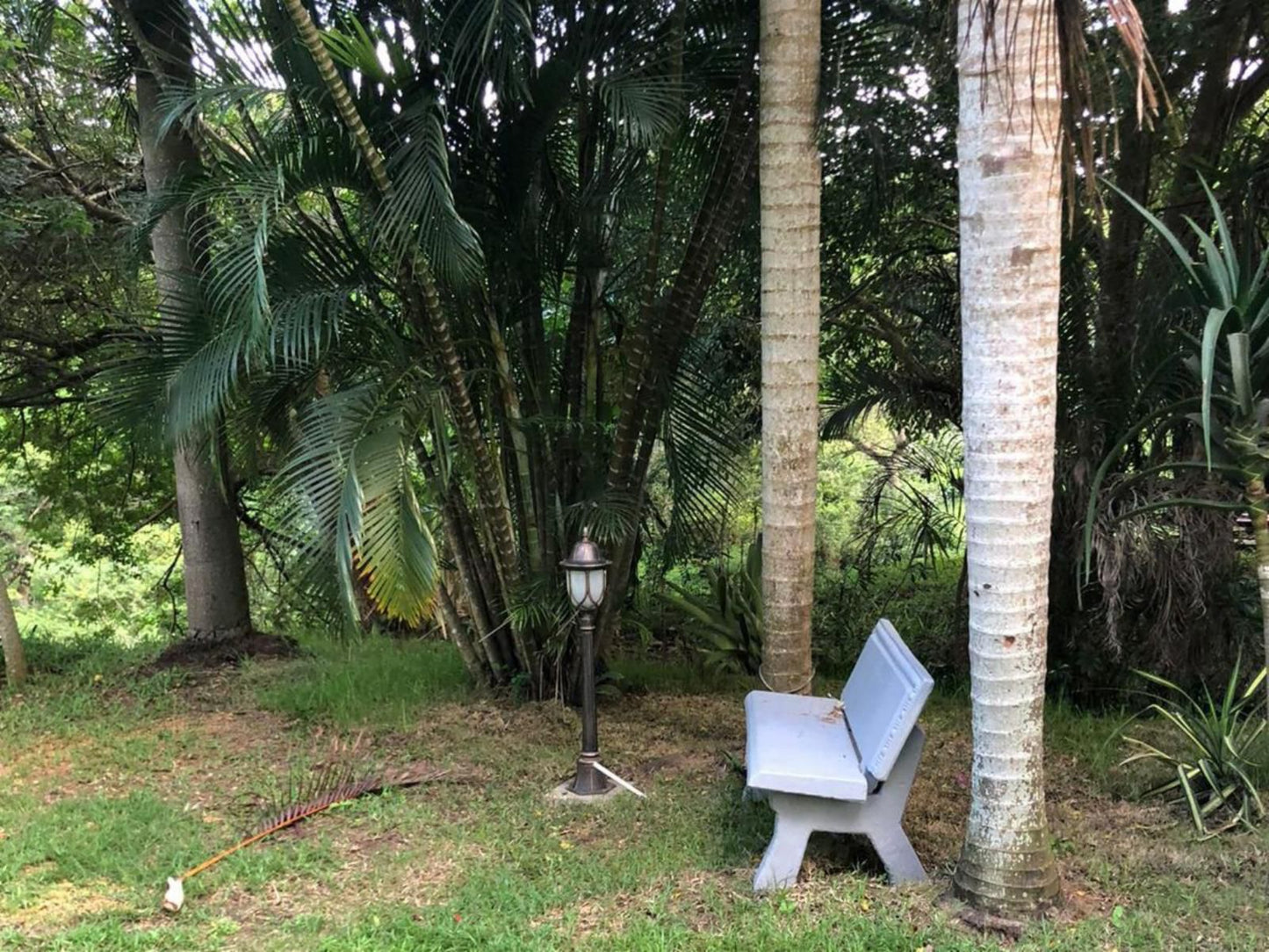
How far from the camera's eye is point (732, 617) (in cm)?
719

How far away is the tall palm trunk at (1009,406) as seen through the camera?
277cm

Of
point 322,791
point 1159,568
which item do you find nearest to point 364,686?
point 322,791

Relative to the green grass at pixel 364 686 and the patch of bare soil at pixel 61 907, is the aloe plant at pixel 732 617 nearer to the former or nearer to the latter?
the green grass at pixel 364 686

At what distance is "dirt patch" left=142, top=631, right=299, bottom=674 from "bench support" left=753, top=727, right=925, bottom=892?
4.96m

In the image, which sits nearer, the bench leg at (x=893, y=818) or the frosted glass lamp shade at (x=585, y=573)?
the bench leg at (x=893, y=818)

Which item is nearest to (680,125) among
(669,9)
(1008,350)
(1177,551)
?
(669,9)

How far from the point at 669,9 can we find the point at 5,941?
481 centimetres

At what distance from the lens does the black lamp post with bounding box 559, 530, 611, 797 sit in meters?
4.20

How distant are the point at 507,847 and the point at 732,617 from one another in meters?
3.70

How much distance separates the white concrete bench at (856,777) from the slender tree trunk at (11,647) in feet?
17.3

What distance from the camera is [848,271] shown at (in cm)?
673

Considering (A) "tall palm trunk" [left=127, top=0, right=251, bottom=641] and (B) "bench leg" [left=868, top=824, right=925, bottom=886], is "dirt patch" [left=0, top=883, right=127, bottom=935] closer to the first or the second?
(A) "tall palm trunk" [left=127, top=0, right=251, bottom=641]

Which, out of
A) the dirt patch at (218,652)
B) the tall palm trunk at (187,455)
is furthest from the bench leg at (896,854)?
the dirt patch at (218,652)

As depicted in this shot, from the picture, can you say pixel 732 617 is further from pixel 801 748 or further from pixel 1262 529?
pixel 1262 529
